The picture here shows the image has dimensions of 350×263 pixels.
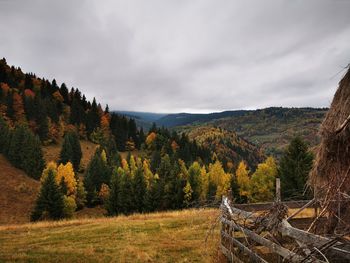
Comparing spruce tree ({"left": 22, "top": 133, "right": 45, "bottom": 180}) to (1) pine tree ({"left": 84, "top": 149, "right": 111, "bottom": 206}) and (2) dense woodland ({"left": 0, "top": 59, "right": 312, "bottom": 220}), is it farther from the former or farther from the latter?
(1) pine tree ({"left": 84, "top": 149, "right": 111, "bottom": 206})

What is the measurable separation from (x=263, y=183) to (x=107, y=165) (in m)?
43.9

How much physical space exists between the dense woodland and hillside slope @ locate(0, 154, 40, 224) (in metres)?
3.30

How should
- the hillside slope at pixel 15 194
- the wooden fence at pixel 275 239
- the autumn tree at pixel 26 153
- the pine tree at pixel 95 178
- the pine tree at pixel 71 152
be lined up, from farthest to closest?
1. the pine tree at pixel 71 152
2. the autumn tree at pixel 26 153
3. the pine tree at pixel 95 178
4. the hillside slope at pixel 15 194
5. the wooden fence at pixel 275 239

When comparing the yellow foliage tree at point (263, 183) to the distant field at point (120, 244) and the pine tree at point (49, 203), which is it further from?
the distant field at point (120, 244)

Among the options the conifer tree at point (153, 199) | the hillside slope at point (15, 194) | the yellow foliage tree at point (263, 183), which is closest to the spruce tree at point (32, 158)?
the hillside slope at point (15, 194)

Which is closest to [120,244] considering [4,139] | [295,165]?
[295,165]

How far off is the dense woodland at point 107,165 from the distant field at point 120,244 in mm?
2277

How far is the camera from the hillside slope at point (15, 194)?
63.6m

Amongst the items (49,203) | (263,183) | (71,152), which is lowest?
(49,203)

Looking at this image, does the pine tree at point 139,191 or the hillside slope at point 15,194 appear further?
the hillside slope at point 15,194

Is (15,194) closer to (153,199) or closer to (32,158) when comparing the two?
(32,158)

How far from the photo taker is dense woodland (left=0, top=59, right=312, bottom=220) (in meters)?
58.4

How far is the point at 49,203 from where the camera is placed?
5772cm

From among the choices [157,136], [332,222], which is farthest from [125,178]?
[157,136]
